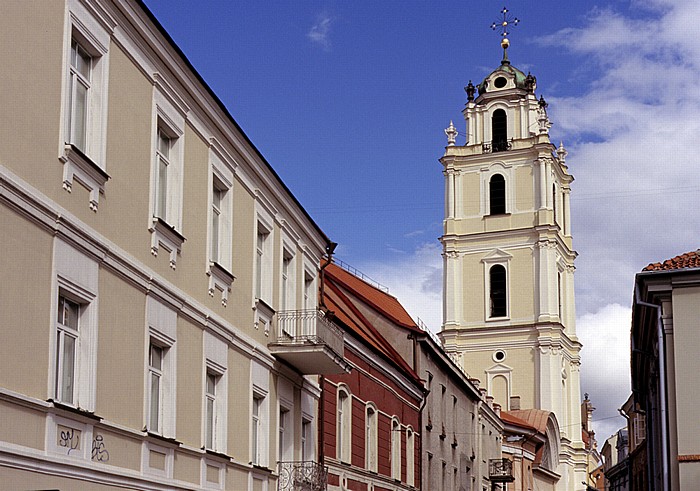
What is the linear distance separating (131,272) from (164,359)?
194cm

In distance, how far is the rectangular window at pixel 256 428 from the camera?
2033 centimetres

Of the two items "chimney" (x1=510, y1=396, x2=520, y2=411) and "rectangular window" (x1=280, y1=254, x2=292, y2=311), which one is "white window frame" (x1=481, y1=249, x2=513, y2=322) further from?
"rectangular window" (x1=280, y1=254, x2=292, y2=311)

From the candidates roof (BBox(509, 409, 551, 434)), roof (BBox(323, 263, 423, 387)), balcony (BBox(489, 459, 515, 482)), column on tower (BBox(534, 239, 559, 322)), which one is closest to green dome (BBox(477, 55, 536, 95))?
column on tower (BBox(534, 239, 559, 322))

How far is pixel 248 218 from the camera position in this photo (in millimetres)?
20344

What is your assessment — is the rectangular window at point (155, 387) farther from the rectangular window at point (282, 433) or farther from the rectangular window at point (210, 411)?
the rectangular window at point (282, 433)

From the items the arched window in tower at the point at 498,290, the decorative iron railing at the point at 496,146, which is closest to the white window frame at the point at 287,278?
the arched window in tower at the point at 498,290

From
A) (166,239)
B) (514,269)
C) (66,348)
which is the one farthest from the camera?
(514,269)

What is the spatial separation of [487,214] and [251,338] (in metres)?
63.8

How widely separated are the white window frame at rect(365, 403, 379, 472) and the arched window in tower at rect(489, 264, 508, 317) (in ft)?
174

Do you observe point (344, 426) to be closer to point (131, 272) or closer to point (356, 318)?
point (356, 318)

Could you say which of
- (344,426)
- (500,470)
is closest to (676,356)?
(344,426)

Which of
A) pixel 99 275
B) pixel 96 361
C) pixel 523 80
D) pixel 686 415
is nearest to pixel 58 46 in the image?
pixel 99 275

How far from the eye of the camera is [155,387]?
52.0 feet

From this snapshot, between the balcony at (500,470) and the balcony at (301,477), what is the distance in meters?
27.7
